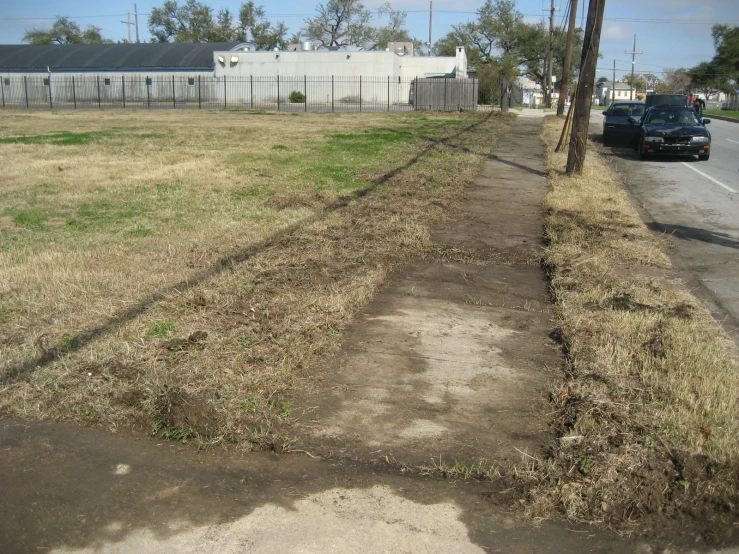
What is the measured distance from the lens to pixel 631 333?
5.56 meters

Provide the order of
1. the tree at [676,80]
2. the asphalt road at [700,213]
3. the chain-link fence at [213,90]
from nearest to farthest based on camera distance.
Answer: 1. the asphalt road at [700,213]
2. the chain-link fence at [213,90]
3. the tree at [676,80]

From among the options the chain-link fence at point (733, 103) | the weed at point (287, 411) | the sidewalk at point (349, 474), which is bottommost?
the sidewalk at point (349, 474)

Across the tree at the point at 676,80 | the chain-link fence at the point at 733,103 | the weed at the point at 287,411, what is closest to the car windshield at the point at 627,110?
the weed at the point at 287,411

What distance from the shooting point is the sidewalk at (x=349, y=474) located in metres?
3.23

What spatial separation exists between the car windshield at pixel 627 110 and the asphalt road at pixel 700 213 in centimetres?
297

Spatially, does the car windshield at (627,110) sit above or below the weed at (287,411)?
above

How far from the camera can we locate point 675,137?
19.8 meters

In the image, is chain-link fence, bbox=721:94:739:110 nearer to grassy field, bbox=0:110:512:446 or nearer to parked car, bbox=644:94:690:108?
parked car, bbox=644:94:690:108

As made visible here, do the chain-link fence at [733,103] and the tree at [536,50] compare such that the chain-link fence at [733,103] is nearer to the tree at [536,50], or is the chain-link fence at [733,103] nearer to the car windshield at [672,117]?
the tree at [536,50]

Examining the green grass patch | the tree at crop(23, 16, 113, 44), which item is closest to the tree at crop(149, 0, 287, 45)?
the tree at crop(23, 16, 113, 44)

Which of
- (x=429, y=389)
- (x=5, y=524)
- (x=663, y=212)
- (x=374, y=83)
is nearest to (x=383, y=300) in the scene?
(x=429, y=389)

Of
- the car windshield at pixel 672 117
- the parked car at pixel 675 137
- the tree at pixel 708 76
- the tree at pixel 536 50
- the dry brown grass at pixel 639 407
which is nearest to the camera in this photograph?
the dry brown grass at pixel 639 407

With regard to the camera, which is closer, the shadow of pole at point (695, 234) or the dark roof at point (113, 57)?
the shadow of pole at point (695, 234)

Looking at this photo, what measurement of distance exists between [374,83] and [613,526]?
2158 inches
